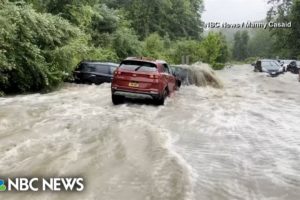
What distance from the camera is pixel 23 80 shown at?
18.5 m

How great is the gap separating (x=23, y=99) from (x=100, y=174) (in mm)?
9616

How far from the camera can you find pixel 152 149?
9.22 meters

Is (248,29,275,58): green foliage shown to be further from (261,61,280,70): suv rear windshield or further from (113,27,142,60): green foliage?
(113,27,142,60): green foliage

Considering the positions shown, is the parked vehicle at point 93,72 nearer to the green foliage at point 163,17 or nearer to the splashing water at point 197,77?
the splashing water at point 197,77

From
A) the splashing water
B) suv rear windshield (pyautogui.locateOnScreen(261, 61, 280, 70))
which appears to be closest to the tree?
suv rear windshield (pyautogui.locateOnScreen(261, 61, 280, 70))

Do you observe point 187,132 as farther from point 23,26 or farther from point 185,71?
point 185,71

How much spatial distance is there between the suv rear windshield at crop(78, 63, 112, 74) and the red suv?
673 cm

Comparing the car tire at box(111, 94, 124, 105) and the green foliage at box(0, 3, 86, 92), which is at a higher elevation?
the green foliage at box(0, 3, 86, 92)

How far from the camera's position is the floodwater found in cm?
699

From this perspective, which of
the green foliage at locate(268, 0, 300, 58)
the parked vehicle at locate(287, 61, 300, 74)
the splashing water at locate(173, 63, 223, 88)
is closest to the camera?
the splashing water at locate(173, 63, 223, 88)

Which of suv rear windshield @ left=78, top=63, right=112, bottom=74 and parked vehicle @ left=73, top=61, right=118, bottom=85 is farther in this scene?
suv rear windshield @ left=78, top=63, right=112, bottom=74

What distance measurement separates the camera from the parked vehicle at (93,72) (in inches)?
885

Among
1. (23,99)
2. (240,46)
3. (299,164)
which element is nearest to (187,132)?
(299,164)

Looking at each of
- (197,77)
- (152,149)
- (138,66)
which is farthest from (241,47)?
(152,149)
